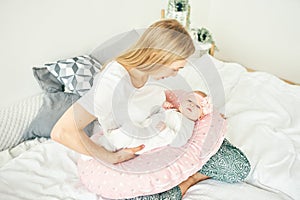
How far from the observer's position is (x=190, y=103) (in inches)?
51.7

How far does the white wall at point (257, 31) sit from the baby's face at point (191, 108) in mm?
1098

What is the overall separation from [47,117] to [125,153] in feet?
1.57

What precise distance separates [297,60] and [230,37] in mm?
499

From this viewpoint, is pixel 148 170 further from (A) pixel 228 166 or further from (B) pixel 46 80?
(B) pixel 46 80

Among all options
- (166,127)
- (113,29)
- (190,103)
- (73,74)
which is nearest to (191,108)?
(190,103)

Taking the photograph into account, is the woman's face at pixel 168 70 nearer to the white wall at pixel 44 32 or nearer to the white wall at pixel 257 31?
the white wall at pixel 44 32

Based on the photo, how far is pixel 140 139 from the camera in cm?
106

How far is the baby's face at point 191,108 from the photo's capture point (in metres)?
1.27

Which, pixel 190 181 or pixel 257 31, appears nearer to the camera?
pixel 190 181

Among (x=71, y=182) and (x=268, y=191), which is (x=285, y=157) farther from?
(x=71, y=182)

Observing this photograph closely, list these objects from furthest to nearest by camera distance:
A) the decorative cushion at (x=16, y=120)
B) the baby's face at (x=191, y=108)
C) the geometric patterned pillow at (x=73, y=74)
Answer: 1. the geometric patterned pillow at (x=73, y=74)
2. the decorative cushion at (x=16, y=120)
3. the baby's face at (x=191, y=108)

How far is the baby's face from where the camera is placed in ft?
4.17

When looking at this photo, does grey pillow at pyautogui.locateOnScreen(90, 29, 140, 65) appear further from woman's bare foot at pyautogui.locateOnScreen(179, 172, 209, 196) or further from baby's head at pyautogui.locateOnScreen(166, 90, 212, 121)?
woman's bare foot at pyautogui.locateOnScreen(179, 172, 209, 196)

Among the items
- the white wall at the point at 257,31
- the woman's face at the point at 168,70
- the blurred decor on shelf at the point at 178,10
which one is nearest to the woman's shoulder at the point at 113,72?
the woman's face at the point at 168,70
